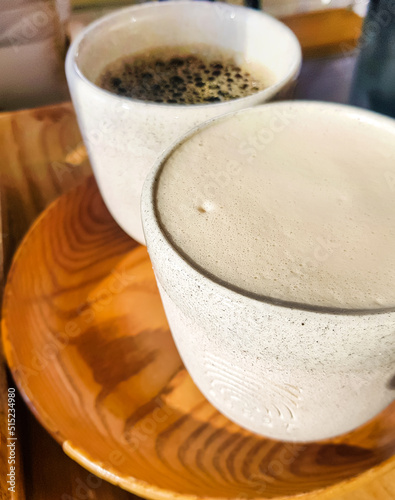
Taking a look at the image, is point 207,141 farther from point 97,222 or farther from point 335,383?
point 97,222

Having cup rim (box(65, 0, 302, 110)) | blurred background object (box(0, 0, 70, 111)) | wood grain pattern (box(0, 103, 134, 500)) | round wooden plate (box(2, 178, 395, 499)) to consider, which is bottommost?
round wooden plate (box(2, 178, 395, 499))

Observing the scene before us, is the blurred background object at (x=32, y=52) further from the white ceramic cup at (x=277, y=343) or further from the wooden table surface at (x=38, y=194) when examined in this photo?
the white ceramic cup at (x=277, y=343)

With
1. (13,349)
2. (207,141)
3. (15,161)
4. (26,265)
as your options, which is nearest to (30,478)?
(13,349)

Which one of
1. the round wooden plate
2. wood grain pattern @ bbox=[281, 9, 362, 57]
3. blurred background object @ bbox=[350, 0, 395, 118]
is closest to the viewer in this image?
the round wooden plate

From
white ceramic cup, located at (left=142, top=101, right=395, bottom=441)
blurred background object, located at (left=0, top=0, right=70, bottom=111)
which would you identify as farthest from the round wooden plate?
blurred background object, located at (left=0, top=0, right=70, bottom=111)

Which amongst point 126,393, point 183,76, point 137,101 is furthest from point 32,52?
point 126,393

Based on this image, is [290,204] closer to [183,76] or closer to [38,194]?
[183,76]

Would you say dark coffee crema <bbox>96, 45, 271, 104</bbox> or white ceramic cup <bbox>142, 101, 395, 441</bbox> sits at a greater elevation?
dark coffee crema <bbox>96, 45, 271, 104</bbox>

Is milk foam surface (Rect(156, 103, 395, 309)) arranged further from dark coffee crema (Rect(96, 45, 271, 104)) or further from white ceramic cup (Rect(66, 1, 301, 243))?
dark coffee crema (Rect(96, 45, 271, 104))
